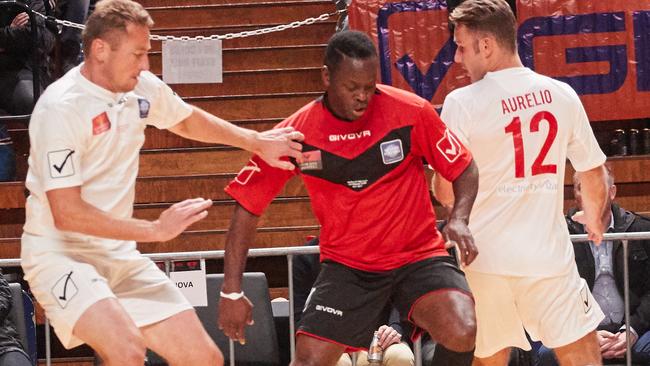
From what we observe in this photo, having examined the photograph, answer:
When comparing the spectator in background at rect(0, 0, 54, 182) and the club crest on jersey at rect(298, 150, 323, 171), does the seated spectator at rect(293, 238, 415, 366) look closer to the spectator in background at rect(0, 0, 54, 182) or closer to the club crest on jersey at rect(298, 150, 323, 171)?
Result: the club crest on jersey at rect(298, 150, 323, 171)

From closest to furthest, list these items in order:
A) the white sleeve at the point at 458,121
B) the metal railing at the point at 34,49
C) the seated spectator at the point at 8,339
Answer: the white sleeve at the point at 458,121 < the seated spectator at the point at 8,339 < the metal railing at the point at 34,49

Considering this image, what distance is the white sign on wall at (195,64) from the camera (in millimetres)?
9516

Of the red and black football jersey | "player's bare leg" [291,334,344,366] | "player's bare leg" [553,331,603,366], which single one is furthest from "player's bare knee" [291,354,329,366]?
"player's bare leg" [553,331,603,366]

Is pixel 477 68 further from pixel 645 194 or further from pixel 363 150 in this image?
pixel 645 194

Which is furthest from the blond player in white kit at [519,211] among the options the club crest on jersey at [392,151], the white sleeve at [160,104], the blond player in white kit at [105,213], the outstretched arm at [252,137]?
the white sleeve at [160,104]

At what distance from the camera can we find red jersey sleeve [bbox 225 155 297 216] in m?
5.02

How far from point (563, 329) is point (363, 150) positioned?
1.14 metres

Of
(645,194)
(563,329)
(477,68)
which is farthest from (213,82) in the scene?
(563,329)

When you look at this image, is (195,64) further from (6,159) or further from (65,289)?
(65,289)

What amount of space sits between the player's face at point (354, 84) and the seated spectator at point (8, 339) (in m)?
2.32

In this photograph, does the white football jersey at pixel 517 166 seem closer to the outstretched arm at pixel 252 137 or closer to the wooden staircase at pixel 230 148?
the outstretched arm at pixel 252 137

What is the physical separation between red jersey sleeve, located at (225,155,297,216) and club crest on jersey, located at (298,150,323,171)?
12 centimetres

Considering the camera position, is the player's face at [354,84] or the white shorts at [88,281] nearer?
the white shorts at [88,281]

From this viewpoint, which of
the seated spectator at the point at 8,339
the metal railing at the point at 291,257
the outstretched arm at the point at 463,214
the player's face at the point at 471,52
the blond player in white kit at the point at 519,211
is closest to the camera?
the outstretched arm at the point at 463,214
